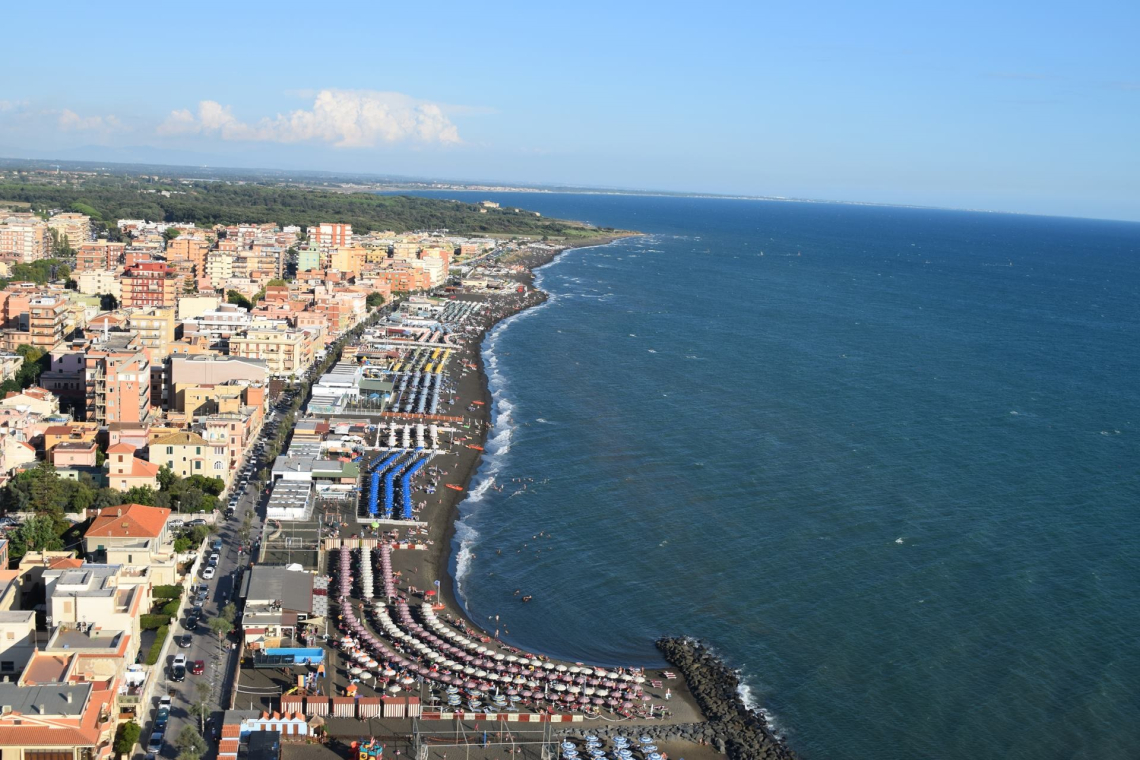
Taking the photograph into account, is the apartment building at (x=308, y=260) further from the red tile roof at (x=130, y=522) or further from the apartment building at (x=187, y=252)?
the red tile roof at (x=130, y=522)

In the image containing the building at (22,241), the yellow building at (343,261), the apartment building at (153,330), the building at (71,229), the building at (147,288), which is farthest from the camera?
the building at (71,229)

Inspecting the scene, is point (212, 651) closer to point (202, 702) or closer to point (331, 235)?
point (202, 702)

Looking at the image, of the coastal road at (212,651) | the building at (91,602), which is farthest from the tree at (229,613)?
the building at (91,602)

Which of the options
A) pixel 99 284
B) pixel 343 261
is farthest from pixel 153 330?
pixel 343 261

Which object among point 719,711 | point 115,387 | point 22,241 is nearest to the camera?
point 719,711

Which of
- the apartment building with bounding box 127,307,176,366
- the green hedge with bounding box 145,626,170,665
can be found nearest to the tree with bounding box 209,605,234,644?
the green hedge with bounding box 145,626,170,665

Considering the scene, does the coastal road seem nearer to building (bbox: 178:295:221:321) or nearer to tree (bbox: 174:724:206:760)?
tree (bbox: 174:724:206:760)

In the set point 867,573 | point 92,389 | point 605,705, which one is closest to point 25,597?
point 605,705
